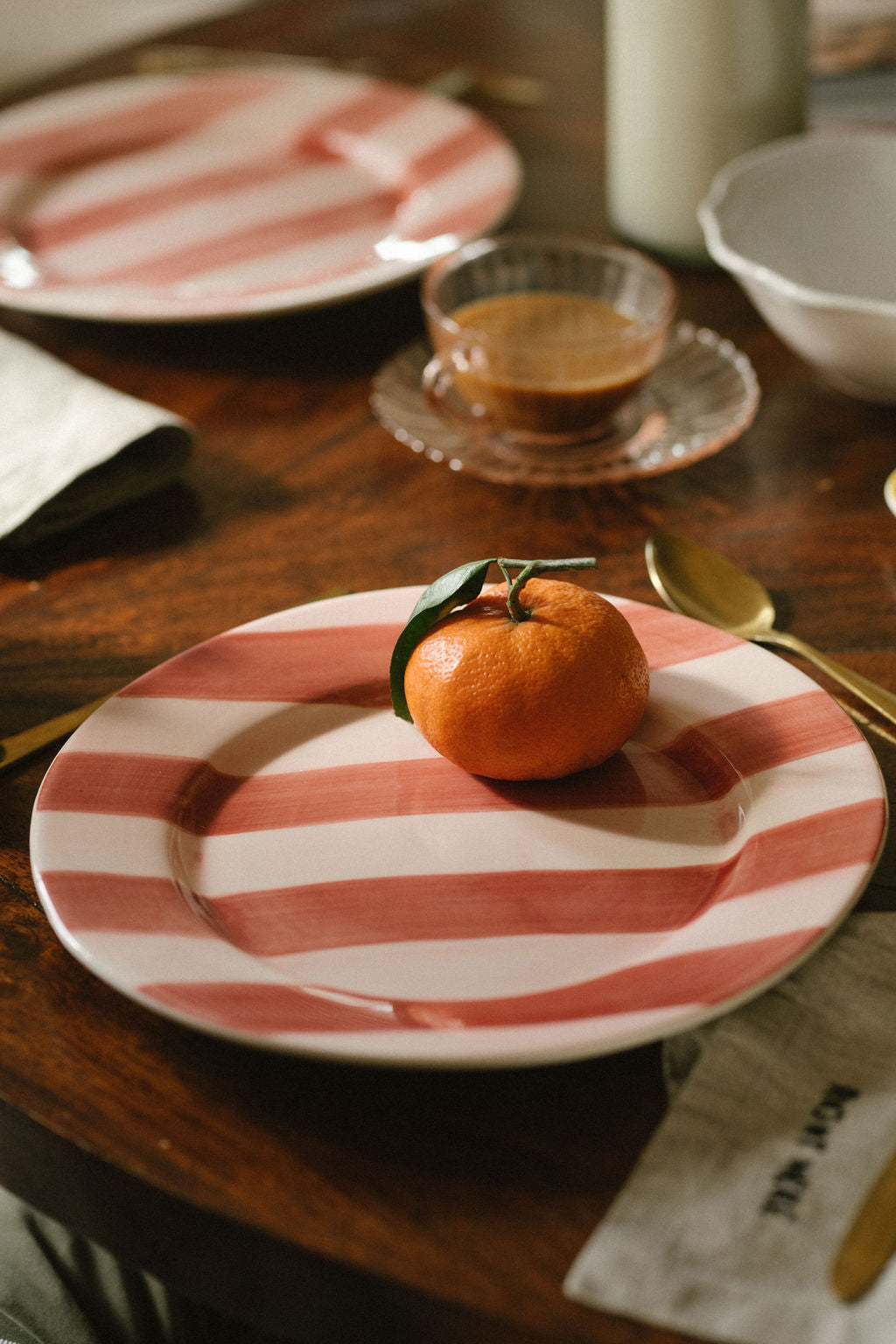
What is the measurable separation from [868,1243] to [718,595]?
0.35m

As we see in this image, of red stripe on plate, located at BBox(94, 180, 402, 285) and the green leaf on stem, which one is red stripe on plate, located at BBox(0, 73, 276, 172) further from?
the green leaf on stem

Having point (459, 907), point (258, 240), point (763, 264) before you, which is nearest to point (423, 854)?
point (459, 907)

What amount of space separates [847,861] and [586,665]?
0.12 m

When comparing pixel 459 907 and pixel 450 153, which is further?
pixel 450 153

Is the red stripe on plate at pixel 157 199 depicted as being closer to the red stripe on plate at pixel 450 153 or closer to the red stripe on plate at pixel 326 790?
the red stripe on plate at pixel 450 153

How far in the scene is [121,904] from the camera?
41 centimetres

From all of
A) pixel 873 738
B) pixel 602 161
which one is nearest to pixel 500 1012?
pixel 873 738

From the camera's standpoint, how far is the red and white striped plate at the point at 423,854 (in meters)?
0.38

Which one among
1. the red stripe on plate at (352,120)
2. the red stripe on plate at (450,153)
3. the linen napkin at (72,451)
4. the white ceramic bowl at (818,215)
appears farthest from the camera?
the red stripe on plate at (352,120)

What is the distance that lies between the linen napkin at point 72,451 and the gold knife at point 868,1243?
0.54 metres

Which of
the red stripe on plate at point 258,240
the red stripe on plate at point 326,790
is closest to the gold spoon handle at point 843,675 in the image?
the red stripe on plate at point 326,790

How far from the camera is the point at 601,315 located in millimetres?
824

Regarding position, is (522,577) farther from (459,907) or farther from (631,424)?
(631,424)

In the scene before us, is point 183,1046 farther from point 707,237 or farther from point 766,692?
point 707,237
